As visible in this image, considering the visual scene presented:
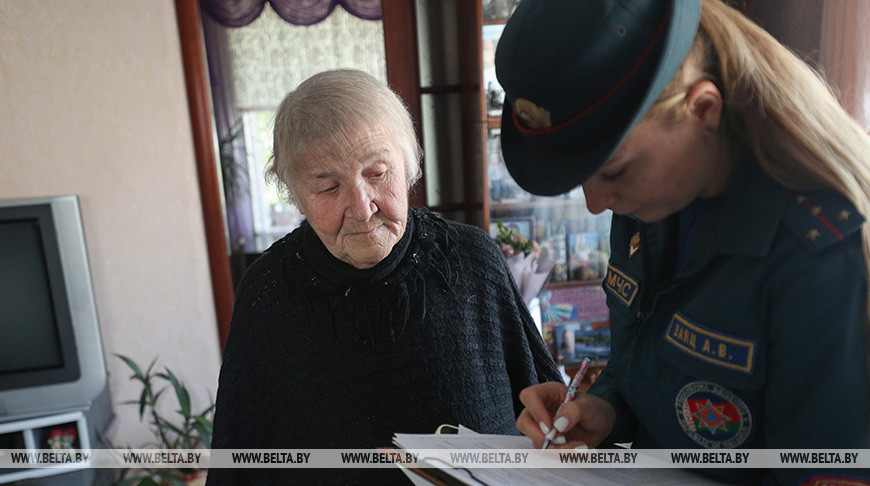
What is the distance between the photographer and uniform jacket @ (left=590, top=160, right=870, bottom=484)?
55 centimetres

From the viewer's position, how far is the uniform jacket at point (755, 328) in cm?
55

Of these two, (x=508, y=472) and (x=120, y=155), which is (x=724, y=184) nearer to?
(x=508, y=472)

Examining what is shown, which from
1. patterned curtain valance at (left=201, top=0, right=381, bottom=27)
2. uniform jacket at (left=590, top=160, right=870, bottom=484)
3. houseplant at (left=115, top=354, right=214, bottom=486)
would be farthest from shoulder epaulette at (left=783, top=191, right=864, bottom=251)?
patterned curtain valance at (left=201, top=0, right=381, bottom=27)

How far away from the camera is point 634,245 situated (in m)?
0.84

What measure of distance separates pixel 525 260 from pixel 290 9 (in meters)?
1.80

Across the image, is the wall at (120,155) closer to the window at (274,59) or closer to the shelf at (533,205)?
the window at (274,59)

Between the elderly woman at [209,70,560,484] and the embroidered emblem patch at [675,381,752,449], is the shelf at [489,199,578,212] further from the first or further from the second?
the embroidered emblem patch at [675,381,752,449]

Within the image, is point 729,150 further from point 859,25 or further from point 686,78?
point 859,25

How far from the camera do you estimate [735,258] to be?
0.64 metres

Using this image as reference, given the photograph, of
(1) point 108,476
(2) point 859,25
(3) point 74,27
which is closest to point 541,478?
(2) point 859,25

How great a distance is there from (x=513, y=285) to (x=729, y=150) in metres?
0.68

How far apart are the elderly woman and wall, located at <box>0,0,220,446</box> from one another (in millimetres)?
1339

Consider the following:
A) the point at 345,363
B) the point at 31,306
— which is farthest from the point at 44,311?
the point at 345,363

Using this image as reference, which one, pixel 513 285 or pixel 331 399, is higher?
pixel 513 285
